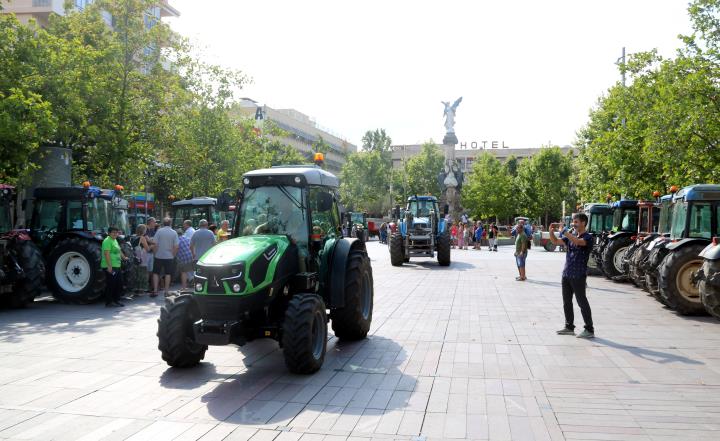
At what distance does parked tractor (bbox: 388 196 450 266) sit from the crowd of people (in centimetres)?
949

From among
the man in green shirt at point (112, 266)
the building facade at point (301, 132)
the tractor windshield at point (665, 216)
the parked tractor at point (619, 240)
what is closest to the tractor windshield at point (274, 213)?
the man in green shirt at point (112, 266)

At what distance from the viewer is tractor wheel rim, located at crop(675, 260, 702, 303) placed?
11.3 metres

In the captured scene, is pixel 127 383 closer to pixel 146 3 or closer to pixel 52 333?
pixel 52 333

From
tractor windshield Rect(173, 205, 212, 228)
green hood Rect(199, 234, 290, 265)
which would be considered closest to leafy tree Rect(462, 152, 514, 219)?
tractor windshield Rect(173, 205, 212, 228)

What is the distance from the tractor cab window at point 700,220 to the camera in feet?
39.1

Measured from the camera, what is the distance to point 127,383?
6.52 m

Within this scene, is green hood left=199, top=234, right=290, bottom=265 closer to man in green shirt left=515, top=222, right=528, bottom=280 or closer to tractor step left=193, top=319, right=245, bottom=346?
tractor step left=193, top=319, right=245, bottom=346

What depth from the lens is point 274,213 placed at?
777 centimetres

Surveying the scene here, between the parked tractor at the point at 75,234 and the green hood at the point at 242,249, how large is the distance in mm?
6433

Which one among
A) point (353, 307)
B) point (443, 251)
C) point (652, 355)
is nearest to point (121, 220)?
point (353, 307)

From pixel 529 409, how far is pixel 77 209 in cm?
1083

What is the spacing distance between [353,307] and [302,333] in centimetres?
183

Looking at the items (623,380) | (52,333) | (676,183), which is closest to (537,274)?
(676,183)

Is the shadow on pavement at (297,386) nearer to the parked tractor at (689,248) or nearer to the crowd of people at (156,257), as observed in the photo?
the crowd of people at (156,257)
